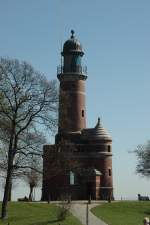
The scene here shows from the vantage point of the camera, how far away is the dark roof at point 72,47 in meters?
72.9

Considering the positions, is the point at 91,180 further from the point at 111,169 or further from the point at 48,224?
the point at 48,224

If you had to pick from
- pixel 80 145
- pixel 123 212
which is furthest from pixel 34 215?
pixel 80 145

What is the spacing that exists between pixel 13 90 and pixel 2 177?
8.23m

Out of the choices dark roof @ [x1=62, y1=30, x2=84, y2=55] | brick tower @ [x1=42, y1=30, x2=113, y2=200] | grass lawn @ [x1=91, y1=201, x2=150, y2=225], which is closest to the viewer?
grass lawn @ [x1=91, y1=201, x2=150, y2=225]

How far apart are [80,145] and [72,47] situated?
13.8 m

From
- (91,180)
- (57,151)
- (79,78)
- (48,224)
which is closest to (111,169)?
(91,180)

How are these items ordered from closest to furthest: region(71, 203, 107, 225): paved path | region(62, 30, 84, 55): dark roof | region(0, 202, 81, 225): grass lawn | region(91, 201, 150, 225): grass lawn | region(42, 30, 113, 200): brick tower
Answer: region(0, 202, 81, 225): grass lawn, region(71, 203, 107, 225): paved path, region(91, 201, 150, 225): grass lawn, region(42, 30, 113, 200): brick tower, region(62, 30, 84, 55): dark roof

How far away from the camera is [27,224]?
124ft

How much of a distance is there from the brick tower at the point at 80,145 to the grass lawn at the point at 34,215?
54.2 ft

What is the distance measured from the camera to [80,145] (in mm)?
70312

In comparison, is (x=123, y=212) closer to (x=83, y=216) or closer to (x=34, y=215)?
(x=83, y=216)

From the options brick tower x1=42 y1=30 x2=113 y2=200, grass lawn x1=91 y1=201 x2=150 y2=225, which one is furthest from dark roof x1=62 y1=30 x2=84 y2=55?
grass lawn x1=91 y1=201 x2=150 y2=225

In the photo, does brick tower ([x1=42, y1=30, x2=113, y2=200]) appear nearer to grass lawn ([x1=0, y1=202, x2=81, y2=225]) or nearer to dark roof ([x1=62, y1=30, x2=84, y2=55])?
dark roof ([x1=62, y1=30, x2=84, y2=55])

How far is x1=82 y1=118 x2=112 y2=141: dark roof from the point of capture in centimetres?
6994
